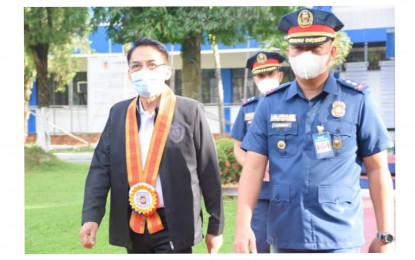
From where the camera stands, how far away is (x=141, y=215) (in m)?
3.51

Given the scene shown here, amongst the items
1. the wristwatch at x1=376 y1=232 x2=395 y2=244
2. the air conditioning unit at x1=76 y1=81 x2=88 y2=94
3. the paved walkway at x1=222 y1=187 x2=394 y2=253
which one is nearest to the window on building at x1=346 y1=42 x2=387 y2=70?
the air conditioning unit at x1=76 y1=81 x2=88 y2=94

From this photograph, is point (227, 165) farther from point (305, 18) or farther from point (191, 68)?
point (305, 18)

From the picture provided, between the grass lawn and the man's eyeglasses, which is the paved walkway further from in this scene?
the man's eyeglasses

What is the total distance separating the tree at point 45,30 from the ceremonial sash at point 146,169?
9.04 m

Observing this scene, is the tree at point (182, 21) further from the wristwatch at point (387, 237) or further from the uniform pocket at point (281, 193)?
the wristwatch at point (387, 237)

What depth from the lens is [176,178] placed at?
3527mm

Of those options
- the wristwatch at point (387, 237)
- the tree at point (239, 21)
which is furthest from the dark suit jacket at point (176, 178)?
the tree at point (239, 21)

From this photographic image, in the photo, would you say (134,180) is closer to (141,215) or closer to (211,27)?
(141,215)

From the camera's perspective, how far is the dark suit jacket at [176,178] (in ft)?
11.5

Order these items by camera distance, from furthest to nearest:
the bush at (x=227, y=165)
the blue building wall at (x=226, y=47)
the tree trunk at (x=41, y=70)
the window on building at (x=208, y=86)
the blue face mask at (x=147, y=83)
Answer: the window on building at (x=208, y=86), the blue building wall at (x=226, y=47), the tree trunk at (x=41, y=70), the bush at (x=227, y=165), the blue face mask at (x=147, y=83)

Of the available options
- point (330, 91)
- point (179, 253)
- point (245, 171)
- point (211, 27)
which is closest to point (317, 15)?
point (330, 91)

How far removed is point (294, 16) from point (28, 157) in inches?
406

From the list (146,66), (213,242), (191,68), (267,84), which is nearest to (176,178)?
(213,242)
